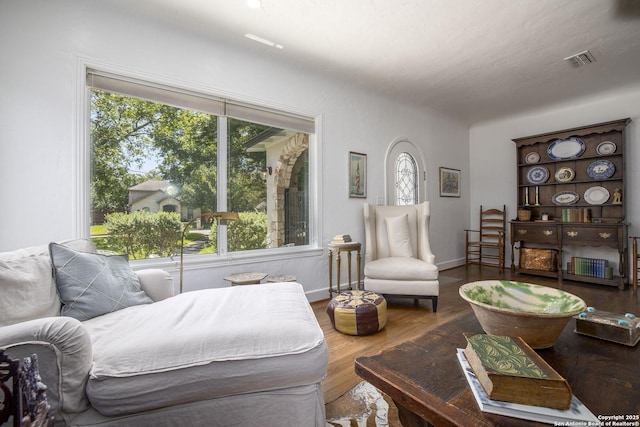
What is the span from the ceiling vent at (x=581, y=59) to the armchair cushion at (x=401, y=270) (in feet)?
8.51

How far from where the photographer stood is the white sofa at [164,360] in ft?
3.00

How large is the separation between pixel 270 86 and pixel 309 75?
53cm

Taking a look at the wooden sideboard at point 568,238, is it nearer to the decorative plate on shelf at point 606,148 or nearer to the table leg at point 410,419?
the decorative plate on shelf at point 606,148

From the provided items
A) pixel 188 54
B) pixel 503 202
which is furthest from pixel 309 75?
pixel 503 202

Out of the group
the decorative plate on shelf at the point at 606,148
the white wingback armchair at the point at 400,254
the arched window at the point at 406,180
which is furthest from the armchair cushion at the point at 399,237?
the decorative plate on shelf at the point at 606,148

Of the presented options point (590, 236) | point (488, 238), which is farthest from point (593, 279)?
point (488, 238)

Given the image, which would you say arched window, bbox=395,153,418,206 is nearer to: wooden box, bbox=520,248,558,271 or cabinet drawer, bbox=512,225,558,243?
cabinet drawer, bbox=512,225,558,243

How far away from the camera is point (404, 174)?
4141mm

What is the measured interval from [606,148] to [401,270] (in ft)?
11.7

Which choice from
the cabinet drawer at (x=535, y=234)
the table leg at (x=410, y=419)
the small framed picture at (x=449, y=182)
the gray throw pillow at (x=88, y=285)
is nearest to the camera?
the table leg at (x=410, y=419)

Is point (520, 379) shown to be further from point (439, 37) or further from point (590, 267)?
point (590, 267)

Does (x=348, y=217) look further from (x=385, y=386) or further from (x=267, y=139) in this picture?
(x=385, y=386)

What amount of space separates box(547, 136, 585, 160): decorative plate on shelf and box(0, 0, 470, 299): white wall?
286 centimetres

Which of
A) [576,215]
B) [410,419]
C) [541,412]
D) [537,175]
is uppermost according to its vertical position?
[537,175]
